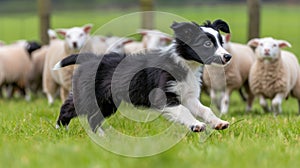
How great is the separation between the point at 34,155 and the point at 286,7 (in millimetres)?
20935

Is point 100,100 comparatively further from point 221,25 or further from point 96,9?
point 96,9

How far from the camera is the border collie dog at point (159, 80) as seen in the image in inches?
184

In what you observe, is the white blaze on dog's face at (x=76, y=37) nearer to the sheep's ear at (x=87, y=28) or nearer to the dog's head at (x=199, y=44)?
the sheep's ear at (x=87, y=28)

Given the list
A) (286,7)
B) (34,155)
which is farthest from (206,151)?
(286,7)

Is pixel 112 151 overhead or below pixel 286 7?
overhead

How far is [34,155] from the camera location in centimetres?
339

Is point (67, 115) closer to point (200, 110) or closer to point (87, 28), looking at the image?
point (200, 110)

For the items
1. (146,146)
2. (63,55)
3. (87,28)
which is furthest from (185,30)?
(87,28)

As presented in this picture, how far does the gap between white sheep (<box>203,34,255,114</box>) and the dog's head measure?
2.93 meters

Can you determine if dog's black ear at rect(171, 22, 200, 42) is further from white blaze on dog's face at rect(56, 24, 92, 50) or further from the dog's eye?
white blaze on dog's face at rect(56, 24, 92, 50)

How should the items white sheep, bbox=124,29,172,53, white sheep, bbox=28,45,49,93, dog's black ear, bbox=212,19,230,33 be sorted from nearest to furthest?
1. dog's black ear, bbox=212,19,230,33
2. white sheep, bbox=124,29,172,53
3. white sheep, bbox=28,45,49,93

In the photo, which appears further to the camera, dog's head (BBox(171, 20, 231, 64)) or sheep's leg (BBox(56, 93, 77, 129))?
sheep's leg (BBox(56, 93, 77, 129))

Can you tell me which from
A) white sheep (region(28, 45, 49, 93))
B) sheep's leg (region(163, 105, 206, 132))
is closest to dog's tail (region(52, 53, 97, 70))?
sheep's leg (region(163, 105, 206, 132))

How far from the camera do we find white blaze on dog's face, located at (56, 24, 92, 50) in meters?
8.25
